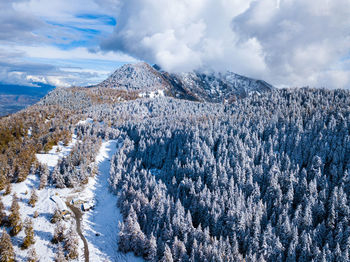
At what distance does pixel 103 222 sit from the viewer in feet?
306

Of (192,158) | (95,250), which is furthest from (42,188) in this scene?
(192,158)

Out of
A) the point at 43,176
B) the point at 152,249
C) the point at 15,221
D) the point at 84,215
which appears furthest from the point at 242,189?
the point at 43,176

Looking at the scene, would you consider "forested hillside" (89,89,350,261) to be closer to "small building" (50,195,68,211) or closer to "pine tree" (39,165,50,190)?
"small building" (50,195,68,211)

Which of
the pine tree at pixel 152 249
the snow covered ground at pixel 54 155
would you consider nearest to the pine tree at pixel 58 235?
the pine tree at pixel 152 249

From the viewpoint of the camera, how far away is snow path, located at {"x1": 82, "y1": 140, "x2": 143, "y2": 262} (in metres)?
75.8

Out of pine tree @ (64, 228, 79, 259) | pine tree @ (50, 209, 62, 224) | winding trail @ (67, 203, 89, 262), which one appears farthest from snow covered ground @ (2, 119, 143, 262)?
pine tree @ (64, 228, 79, 259)

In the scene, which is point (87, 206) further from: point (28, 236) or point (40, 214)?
point (28, 236)

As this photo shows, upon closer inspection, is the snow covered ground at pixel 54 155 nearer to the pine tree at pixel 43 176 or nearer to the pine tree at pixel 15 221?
the pine tree at pixel 43 176

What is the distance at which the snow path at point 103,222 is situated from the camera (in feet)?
249

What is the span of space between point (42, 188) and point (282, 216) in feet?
382

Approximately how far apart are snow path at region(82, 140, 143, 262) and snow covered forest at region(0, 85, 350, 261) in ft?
12.1

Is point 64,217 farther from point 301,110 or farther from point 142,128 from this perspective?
point 301,110

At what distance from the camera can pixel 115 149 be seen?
553 ft

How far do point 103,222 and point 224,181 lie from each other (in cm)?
6301
